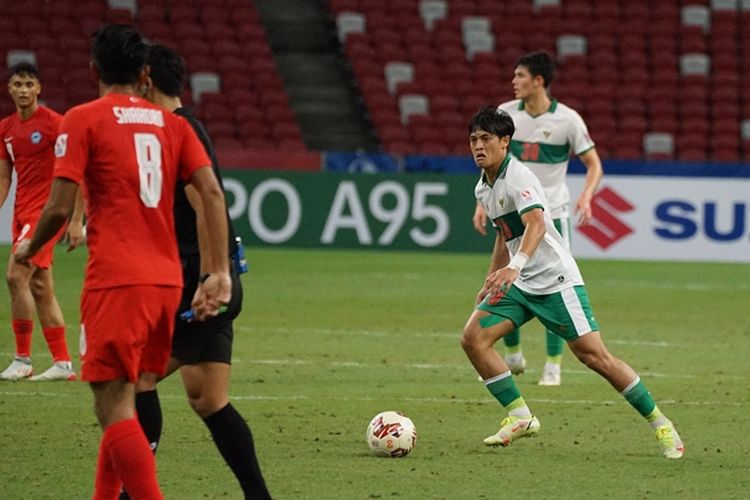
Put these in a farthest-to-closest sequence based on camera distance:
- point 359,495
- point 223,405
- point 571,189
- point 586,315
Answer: point 571,189 < point 586,315 < point 359,495 < point 223,405

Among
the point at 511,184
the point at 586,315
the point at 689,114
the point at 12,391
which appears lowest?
the point at 689,114

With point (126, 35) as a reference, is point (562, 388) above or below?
below

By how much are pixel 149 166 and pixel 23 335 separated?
583 cm

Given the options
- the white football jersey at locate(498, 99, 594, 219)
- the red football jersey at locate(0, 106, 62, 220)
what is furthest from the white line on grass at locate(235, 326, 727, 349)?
the red football jersey at locate(0, 106, 62, 220)

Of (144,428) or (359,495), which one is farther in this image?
(359,495)

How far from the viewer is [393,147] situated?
2758 centimetres

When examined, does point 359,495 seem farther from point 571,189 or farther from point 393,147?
point 393,147

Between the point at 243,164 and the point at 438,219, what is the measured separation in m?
3.03

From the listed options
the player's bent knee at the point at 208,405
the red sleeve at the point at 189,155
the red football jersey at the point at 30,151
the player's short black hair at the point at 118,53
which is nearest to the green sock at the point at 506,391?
the player's bent knee at the point at 208,405

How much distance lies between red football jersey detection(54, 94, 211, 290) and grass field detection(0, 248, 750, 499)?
6.01 ft

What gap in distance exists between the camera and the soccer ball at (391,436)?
830cm

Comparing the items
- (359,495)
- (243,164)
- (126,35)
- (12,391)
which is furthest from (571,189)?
(126,35)

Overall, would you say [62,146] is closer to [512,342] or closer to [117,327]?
[117,327]

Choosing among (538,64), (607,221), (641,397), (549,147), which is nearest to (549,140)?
(549,147)
